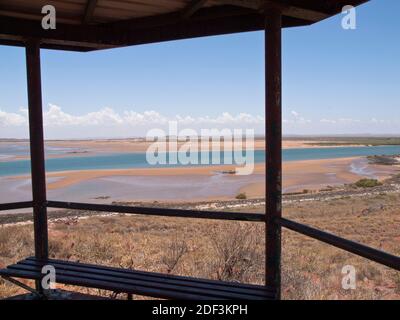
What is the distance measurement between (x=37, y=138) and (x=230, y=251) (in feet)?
12.4

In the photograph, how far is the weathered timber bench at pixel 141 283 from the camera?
9.14 feet

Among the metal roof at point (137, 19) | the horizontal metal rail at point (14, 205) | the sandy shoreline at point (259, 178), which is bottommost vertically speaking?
the sandy shoreline at point (259, 178)

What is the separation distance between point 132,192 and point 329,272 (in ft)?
77.0

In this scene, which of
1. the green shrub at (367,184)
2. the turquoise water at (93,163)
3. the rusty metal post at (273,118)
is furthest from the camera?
the turquoise water at (93,163)

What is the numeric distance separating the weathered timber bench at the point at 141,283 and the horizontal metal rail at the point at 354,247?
0.64m

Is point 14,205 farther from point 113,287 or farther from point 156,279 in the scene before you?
point 156,279

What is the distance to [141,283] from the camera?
3.01m

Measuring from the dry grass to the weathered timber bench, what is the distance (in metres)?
1.71

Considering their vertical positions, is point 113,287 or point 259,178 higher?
point 113,287

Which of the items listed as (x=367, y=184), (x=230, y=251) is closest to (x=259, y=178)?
(x=367, y=184)

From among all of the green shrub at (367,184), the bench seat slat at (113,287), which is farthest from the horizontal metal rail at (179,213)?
the green shrub at (367,184)

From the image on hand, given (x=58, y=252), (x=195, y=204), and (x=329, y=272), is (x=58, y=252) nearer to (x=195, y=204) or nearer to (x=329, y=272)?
(x=329, y=272)

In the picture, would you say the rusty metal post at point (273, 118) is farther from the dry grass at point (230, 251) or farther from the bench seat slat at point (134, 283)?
the dry grass at point (230, 251)

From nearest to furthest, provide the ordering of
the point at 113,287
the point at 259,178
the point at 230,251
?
1. the point at 113,287
2. the point at 230,251
3. the point at 259,178
